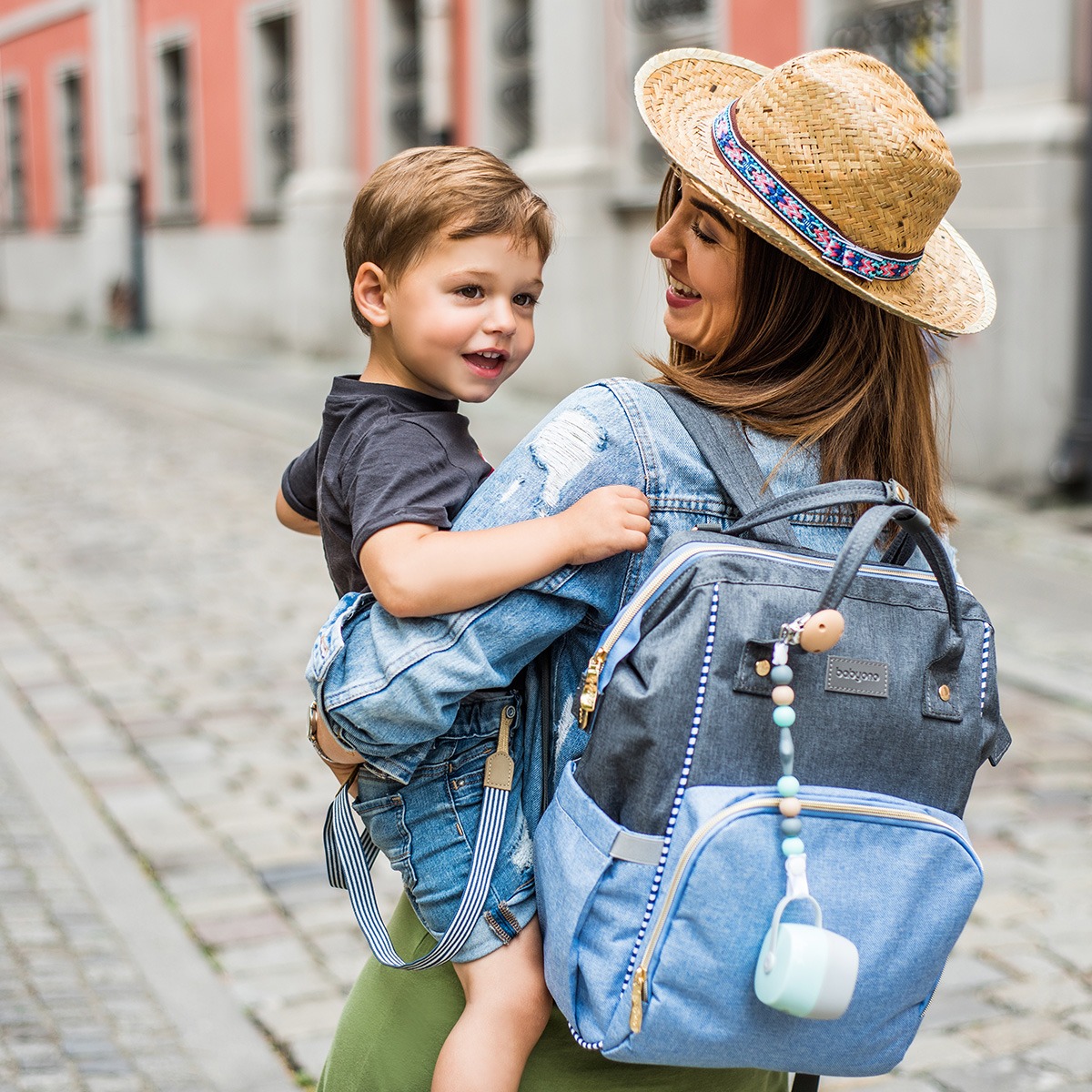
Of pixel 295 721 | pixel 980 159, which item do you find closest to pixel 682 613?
pixel 295 721

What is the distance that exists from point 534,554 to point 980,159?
7470mm

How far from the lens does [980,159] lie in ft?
27.4

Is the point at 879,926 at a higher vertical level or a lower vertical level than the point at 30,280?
higher

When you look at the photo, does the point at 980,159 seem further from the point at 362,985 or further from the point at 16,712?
the point at 362,985

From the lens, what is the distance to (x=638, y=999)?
1474 mm

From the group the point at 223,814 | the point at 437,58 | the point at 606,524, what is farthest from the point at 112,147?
the point at 606,524

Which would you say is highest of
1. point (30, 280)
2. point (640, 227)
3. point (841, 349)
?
point (841, 349)

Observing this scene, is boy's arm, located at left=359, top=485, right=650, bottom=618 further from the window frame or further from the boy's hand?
the window frame

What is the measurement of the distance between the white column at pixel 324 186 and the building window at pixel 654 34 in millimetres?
4898

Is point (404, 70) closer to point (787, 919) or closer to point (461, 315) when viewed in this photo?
point (461, 315)

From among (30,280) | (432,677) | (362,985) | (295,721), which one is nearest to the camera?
(432,677)

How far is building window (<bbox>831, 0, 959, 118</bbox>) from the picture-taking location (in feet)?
30.6

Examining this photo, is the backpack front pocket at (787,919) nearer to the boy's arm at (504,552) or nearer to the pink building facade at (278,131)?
the boy's arm at (504,552)

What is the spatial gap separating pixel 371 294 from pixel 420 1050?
2.82 ft
